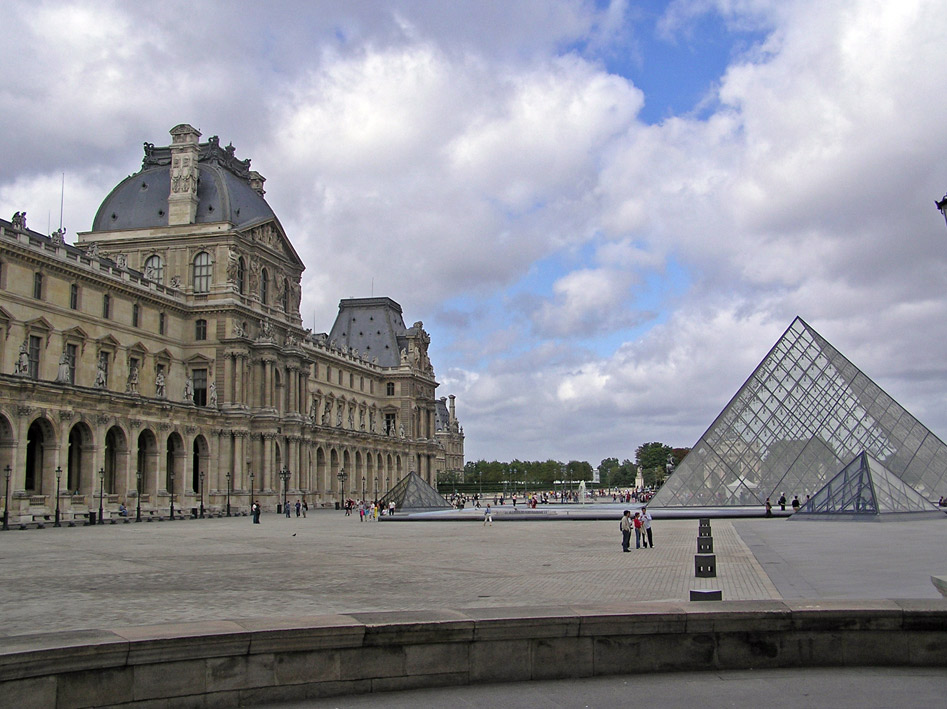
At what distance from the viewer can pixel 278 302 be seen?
69.0 metres

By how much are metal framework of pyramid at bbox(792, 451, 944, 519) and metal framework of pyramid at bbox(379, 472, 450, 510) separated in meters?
25.6

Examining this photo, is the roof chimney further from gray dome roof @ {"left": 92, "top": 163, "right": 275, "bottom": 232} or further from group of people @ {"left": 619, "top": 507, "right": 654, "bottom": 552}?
group of people @ {"left": 619, "top": 507, "right": 654, "bottom": 552}

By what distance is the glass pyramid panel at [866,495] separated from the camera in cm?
3622

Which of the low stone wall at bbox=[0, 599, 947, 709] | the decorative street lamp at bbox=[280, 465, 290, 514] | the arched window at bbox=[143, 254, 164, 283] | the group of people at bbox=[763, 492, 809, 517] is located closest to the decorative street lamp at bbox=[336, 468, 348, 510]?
the decorative street lamp at bbox=[280, 465, 290, 514]

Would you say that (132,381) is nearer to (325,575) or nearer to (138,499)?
(138,499)

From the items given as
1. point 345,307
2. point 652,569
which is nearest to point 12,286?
point 652,569

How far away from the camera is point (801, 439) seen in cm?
5053

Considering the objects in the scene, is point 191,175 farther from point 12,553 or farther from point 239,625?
point 239,625

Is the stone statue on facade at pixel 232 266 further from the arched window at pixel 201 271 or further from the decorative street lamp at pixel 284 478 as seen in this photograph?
the decorative street lamp at pixel 284 478

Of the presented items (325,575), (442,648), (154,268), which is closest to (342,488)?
(154,268)

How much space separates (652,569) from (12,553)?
1641cm

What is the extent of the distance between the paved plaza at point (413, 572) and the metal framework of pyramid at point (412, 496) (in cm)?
2575

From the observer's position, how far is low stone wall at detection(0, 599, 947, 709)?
6074 millimetres

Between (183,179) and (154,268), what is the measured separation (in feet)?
21.4
